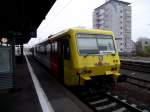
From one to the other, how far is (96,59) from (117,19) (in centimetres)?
8037

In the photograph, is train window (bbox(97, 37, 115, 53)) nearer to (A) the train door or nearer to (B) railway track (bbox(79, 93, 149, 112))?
(A) the train door

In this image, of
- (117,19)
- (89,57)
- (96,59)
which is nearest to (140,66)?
(96,59)

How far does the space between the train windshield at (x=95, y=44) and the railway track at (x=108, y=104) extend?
1900 millimetres

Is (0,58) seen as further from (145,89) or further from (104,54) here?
(145,89)

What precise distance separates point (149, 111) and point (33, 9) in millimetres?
7204

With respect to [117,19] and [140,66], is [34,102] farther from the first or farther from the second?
[117,19]

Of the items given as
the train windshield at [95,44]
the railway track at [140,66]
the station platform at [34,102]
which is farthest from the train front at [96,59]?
the railway track at [140,66]

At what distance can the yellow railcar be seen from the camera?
9.38 metres

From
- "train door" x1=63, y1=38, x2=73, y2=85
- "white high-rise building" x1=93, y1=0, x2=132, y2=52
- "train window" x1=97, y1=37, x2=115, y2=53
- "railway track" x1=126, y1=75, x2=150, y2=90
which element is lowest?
"railway track" x1=126, y1=75, x2=150, y2=90

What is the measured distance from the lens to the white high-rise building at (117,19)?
86.6 metres

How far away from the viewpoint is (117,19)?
8750cm

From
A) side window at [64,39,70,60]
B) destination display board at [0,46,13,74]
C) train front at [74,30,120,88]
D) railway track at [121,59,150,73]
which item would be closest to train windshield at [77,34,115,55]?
train front at [74,30,120,88]

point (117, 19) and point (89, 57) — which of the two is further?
point (117, 19)

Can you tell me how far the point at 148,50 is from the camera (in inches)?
1831
